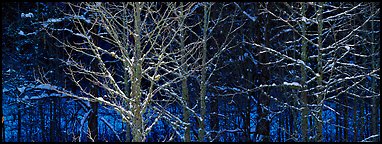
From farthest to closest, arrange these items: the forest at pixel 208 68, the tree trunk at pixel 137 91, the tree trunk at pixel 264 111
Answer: the forest at pixel 208 68 < the tree trunk at pixel 264 111 < the tree trunk at pixel 137 91

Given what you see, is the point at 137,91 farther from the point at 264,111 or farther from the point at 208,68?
the point at 264,111

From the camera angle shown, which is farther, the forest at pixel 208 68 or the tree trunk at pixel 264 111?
the forest at pixel 208 68

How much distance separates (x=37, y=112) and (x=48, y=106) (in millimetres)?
1029

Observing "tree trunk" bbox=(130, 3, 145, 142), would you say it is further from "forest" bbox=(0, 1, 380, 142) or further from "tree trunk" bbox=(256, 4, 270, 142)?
"tree trunk" bbox=(256, 4, 270, 142)

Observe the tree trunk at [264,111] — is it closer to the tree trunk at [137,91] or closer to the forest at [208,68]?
the forest at [208,68]

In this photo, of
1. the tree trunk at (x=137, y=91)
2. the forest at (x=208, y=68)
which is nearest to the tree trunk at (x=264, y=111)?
the forest at (x=208, y=68)

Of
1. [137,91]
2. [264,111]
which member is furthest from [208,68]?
[137,91]

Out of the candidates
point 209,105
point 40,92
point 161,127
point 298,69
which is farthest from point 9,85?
point 298,69

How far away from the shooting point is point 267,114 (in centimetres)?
1709

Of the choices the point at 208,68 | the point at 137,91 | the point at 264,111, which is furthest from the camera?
the point at 208,68

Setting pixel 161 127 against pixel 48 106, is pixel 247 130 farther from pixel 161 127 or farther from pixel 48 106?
pixel 48 106

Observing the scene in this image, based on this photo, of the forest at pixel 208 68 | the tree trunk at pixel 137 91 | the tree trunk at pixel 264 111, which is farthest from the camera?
the forest at pixel 208 68

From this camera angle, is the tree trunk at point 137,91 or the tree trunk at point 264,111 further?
the tree trunk at point 264,111

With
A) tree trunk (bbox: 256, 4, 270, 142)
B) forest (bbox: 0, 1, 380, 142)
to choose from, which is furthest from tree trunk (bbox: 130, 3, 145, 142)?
tree trunk (bbox: 256, 4, 270, 142)
